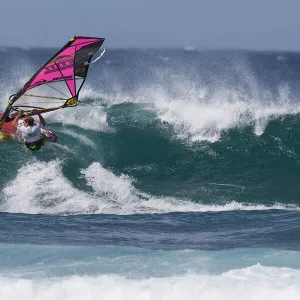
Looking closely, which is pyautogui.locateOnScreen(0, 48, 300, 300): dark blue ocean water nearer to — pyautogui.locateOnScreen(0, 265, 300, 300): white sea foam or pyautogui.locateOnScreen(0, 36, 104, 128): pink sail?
pyautogui.locateOnScreen(0, 265, 300, 300): white sea foam

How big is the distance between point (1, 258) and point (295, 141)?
1094cm

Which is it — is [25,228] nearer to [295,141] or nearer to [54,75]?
[54,75]

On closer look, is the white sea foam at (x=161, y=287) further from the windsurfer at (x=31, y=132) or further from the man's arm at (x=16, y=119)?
the man's arm at (x=16, y=119)

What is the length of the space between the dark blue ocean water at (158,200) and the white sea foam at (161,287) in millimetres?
20

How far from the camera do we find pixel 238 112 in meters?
24.1

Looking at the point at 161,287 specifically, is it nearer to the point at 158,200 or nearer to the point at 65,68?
the point at 158,200

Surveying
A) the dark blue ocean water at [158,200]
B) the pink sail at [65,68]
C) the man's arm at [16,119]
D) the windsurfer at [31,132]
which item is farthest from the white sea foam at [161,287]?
the man's arm at [16,119]

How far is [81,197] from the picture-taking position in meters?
19.1

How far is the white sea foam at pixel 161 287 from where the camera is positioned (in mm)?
12719

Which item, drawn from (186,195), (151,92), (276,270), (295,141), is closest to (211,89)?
(151,92)

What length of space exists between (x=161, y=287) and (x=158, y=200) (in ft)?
21.3

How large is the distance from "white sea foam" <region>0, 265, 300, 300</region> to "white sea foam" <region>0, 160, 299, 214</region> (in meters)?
5.17

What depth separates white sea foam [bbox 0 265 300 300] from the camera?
12.7 meters

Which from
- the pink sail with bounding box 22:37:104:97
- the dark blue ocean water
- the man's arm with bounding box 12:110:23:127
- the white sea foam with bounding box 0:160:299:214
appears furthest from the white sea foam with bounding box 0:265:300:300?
the pink sail with bounding box 22:37:104:97
